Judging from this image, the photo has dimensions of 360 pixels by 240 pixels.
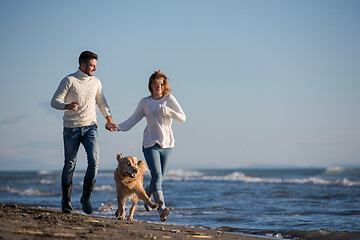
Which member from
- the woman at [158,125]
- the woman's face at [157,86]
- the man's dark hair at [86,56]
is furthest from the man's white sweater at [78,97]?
the woman's face at [157,86]

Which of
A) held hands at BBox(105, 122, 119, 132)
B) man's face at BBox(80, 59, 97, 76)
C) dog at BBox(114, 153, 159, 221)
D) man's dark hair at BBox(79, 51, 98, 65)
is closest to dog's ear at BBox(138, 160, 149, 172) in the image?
dog at BBox(114, 153, 159, 221)

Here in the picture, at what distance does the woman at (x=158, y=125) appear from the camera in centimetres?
570

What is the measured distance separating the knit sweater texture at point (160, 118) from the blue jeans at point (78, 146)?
685mm

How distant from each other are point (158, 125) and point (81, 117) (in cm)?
103

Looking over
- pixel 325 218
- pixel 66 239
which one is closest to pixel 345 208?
pixel 325 218

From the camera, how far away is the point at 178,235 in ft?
16.3

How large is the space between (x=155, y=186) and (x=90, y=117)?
1273mm

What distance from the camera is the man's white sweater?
5.72 meters

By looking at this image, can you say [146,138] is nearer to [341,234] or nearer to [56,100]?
[56,100]

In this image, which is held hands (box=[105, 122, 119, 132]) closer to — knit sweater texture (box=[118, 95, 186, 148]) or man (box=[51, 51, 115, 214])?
man (box=[51, 51, 115, 214])

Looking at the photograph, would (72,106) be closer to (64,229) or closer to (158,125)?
(158,125)

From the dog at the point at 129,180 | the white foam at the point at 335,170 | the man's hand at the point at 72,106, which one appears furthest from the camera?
the white foam at the point at 335,170

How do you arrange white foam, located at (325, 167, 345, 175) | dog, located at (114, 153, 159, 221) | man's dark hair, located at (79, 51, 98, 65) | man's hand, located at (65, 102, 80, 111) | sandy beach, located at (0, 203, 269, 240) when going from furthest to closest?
white foam, located at (325, 167, 345, 175)
man's dark hair, located at (79, 51, 98, 65)
dog, located at (114, 153, 159, 221)
man's hand, located at (65, 102, 80, 111)
sandy beach, located at (0, 203, 269, 240)

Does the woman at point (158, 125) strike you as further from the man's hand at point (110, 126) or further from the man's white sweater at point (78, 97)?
the man's white sweater at point (78, 97)
